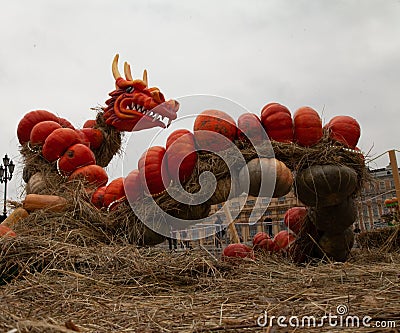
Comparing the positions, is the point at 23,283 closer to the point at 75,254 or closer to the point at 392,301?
the point at 75,254

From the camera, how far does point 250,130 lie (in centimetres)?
299

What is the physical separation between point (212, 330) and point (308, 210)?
249cm

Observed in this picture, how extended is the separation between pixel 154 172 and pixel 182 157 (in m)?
0.28

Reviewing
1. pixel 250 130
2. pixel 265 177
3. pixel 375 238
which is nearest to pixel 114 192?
pixel 250 130

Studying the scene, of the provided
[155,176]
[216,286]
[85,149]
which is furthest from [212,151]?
[85,149]

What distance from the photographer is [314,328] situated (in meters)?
1.26

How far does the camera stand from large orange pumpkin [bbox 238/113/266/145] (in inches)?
117

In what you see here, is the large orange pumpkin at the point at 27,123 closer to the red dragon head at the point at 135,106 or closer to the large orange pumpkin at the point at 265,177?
the red dragon head at the point at 135,106

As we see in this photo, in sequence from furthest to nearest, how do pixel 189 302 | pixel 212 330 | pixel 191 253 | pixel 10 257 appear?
pixel 191 253 → pixel 10 257 → pixel 189 302 → pixel 212 330

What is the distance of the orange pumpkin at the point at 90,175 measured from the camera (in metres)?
4.05

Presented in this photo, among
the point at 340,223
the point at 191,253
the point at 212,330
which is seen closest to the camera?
the point at 212,330

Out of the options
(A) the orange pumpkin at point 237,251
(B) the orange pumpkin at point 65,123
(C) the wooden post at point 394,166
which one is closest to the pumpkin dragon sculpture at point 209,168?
(A) the orange pumpkin at point 237,251

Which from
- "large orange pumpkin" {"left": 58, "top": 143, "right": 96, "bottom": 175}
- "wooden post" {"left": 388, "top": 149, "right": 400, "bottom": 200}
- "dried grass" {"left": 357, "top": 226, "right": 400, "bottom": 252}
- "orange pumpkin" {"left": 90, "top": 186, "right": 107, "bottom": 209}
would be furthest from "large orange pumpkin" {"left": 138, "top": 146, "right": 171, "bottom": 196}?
"dried grass" {"left": 357, "top": 226, "right": 400, "bottom": 252}

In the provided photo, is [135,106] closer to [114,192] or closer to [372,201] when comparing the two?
[114,192]
